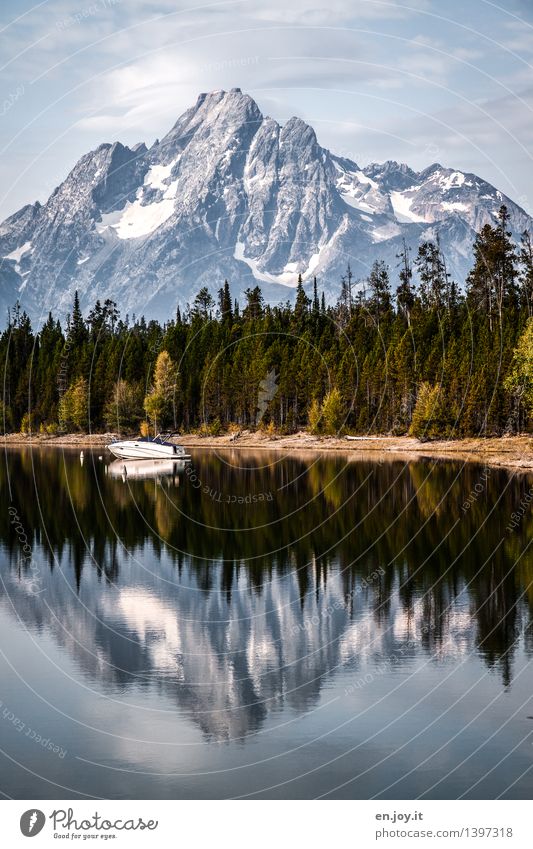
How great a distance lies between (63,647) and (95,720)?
8225mm

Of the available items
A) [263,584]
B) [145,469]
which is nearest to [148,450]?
[145,469]

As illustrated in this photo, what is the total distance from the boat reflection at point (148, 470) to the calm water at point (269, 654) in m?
38.4

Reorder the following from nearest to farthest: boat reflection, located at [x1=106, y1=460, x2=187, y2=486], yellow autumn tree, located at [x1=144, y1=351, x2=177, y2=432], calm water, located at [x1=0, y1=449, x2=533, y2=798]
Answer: calm water, located at [x1=0, y1=449, x2=533, y2=798] → boat reflection, located at [x1=106, y1=460, x2=187, y2=486] → yellow autumn tree, located at [x1=144, y1=351, x2=177, y2=432]

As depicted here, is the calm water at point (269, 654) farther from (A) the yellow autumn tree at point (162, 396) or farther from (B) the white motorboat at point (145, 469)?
(A) the yellow autumn tree at point (162, 396)

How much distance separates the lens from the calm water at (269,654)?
26219 millimetres

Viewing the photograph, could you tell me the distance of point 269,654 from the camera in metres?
36.6

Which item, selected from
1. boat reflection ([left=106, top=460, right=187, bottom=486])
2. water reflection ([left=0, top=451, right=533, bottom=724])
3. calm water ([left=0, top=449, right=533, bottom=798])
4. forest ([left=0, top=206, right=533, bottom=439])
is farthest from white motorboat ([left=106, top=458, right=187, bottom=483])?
calm water ([left=0, top=449, right=533, bottom=798])

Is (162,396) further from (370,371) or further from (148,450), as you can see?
(148,450)

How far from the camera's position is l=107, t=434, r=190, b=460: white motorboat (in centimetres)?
13739

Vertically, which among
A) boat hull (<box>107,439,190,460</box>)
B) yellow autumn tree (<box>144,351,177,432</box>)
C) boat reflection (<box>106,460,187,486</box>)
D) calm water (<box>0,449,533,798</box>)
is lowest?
calm water (<box>0,449,533,798</box>)

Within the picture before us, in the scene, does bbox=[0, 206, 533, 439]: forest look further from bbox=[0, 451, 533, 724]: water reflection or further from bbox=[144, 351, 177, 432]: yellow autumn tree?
bbox=[0, 451, 533, 724]: water reflection

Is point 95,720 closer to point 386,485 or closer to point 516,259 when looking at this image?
point 386,485

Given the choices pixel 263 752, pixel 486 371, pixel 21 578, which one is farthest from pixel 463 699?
pixel 486 371

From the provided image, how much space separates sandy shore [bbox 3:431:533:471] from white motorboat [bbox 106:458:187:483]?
844 inches
